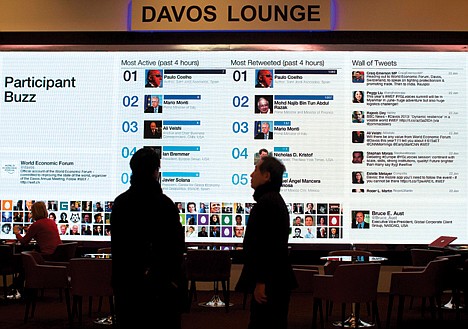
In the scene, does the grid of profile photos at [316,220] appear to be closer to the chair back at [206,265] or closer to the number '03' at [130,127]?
the chair back at [206,265]

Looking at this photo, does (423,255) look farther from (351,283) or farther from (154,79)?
(154,79)

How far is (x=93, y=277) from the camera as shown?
274 inches

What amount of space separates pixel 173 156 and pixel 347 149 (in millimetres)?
2445

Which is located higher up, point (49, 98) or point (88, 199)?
point (49, 98)

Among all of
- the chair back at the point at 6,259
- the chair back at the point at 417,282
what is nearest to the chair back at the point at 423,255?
the chair back at the point at 417,282

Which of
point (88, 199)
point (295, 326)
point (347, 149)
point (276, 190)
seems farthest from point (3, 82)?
point (276, 190)

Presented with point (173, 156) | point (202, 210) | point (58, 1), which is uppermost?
point (58, 1)

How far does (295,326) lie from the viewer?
24.2 ft

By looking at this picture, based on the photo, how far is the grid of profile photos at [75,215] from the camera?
32.7 ft

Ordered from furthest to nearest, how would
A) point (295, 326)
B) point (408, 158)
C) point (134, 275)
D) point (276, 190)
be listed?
point (408, 158), point (295, 326), point (276, 190), point (134, 275)

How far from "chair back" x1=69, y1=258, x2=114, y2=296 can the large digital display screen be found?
2972 millimetres

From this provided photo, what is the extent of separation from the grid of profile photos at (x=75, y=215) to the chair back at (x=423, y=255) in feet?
13.8

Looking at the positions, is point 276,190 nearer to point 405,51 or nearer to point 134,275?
point 134,275

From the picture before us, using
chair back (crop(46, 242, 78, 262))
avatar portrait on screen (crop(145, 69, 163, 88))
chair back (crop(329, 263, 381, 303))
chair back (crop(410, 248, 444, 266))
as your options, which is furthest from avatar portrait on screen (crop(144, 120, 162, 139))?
chair back (crop(329, 263, 381, 303))
